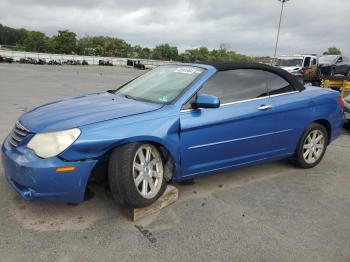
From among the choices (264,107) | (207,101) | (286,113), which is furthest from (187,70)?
(286,113)

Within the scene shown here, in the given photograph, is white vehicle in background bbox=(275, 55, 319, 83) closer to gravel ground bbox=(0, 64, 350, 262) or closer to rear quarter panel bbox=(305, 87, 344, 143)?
rear quarter panel bbox=(305, 87, 344, 143)

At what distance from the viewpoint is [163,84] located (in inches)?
168

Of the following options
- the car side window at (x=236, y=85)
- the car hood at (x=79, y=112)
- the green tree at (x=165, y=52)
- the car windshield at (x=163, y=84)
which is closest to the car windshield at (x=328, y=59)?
the car side window at (x=236, y=85)

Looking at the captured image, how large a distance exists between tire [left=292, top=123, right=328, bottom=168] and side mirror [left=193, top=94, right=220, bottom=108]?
183 cm

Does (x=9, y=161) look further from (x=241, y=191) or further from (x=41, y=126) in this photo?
(x=241, y=191)

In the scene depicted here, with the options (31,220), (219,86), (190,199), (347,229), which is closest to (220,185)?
(190,199)

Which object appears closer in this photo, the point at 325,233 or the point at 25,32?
the point at 325,233

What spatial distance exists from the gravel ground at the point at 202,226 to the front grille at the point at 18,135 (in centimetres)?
67

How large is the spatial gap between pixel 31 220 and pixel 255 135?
2626 mm

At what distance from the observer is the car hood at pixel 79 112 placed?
3283 millimetres

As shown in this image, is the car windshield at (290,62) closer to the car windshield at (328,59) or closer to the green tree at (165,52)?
the car windshield at (328,59)

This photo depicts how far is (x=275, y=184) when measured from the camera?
4488 millimetres

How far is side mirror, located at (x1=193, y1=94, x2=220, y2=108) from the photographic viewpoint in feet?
12.0

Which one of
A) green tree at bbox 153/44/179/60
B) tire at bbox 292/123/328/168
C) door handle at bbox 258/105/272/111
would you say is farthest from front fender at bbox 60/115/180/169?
green tree at bbox 153/44/179/60
